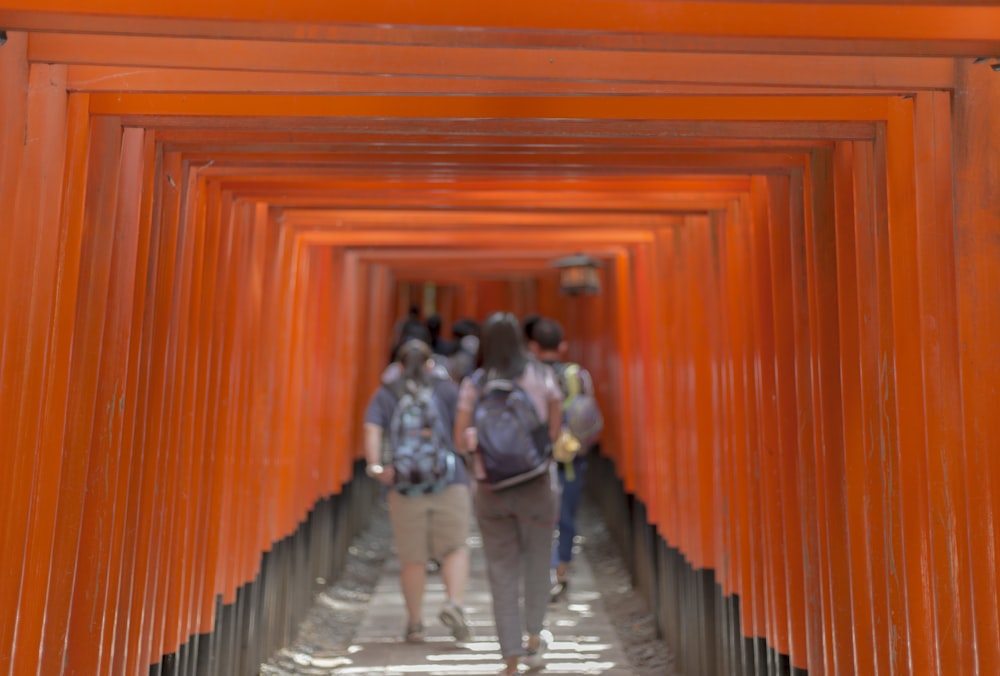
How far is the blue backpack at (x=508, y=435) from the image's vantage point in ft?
15.8

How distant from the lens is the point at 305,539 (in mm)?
6281

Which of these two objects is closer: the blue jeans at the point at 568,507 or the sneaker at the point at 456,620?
the sneaker at the point at 456,620

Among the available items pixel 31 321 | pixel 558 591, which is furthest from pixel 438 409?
pixel 31 321

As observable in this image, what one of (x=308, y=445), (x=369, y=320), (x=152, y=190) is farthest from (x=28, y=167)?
(x=369, y=320)

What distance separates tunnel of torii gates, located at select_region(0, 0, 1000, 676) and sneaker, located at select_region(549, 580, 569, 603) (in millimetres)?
2135

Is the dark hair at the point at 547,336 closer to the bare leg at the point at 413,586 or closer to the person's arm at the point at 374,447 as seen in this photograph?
the person's arm at the point at 374,447

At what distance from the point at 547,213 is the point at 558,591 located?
3144 millimetres

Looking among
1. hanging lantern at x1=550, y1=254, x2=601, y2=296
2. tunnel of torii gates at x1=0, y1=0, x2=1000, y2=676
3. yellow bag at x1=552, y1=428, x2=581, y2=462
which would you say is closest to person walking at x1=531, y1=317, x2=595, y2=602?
yellow bag at x1=552, y1=428, x2=581, y2=462

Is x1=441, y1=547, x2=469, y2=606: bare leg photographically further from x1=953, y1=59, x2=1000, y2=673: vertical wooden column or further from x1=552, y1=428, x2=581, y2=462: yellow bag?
x1=953, y1=59, x2=1000, y2=673: vertical wooden column

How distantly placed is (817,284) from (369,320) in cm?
653

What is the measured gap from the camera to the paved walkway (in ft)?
16.8

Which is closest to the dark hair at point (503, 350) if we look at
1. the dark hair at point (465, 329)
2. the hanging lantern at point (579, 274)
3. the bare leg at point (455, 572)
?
the bare leg at point (455, 572)

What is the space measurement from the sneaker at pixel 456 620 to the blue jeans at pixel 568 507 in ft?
4.78

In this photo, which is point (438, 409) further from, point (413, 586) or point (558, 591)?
point (558, 591)
